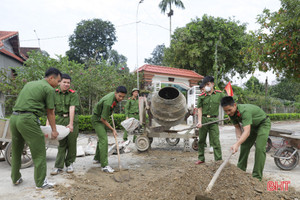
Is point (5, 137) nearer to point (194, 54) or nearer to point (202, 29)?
point (194, 54)

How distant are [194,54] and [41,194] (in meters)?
16.5

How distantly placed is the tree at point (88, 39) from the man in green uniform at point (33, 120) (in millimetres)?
33909

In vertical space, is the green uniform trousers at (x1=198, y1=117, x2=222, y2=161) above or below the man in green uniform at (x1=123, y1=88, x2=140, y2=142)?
below

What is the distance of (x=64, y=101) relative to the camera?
406cm

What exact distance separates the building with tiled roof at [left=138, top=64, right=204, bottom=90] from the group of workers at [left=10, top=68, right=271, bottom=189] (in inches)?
380

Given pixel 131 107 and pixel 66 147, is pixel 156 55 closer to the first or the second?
pixel 131 107

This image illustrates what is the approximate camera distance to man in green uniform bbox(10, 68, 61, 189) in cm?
301

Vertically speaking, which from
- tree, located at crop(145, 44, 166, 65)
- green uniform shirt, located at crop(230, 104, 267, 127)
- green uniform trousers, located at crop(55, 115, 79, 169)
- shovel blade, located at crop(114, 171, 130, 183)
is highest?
tree, located at crop(145, 44, 166, 65)

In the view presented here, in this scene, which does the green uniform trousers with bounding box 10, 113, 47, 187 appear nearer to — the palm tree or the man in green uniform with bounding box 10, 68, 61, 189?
the man in green uniform with bounding box 10, 68, 61, 189

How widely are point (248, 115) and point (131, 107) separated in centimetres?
472

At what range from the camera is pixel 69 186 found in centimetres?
335

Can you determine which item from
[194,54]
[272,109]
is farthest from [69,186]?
[272,109]

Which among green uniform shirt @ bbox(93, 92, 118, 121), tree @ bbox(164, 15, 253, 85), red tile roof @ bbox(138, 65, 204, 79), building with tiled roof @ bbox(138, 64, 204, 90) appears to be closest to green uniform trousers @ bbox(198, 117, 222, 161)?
green uniform shirt @ bbox(93, 92, 118, 121)

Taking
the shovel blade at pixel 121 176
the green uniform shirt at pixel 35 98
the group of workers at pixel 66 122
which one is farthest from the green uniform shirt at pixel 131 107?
the green uniform shirt at pixel 35 98
